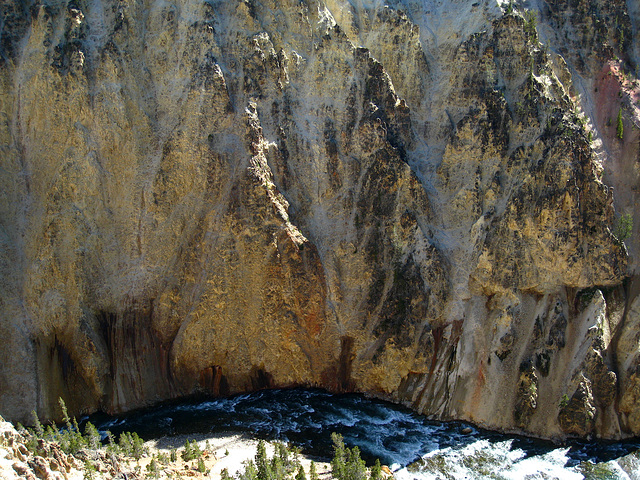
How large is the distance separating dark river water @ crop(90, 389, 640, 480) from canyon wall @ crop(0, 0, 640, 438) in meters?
1.16

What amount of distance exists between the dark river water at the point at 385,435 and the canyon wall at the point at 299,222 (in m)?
1.16

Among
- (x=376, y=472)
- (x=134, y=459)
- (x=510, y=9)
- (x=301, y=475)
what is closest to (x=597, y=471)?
(x=376, y=472)

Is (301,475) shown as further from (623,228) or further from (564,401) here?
(623,228)

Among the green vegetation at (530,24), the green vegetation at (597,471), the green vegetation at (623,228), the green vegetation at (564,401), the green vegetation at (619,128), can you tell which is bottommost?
the green vegetation at (597,471)

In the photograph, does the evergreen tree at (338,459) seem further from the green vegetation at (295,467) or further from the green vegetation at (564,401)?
the green vegetation at (564,401)

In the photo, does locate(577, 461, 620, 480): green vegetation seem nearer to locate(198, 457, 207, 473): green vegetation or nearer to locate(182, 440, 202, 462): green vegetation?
locate(198, 457, 207, 473): green vegetation

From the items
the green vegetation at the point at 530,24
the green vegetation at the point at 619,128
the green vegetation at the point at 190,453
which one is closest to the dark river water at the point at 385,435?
the green vegetation at the point at 190,453

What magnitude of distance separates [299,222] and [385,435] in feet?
55.7

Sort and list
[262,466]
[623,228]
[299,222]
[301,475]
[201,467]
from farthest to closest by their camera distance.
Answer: [299,222] < [623,228] < [201,467] < [262,466] < [301,475]

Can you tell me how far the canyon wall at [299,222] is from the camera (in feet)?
136

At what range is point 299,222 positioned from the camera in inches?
1831

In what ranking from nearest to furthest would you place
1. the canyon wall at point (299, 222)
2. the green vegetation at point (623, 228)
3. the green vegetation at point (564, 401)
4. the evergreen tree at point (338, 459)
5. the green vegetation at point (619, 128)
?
the evergreen tree at point (338, 459), the green vegetation at point (564, 401), the canyon wall at point (299, 222), the green vegetation at point (623, 228), the green vegetation at point (619, 128)

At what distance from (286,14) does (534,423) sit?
121 feet

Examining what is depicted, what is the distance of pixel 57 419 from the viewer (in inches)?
1574
